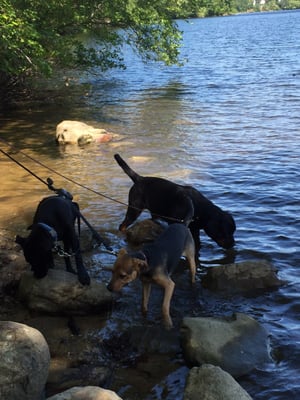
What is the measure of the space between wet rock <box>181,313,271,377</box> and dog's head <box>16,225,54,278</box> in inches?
74.1

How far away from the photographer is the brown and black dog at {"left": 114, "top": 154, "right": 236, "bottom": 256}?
7.79m

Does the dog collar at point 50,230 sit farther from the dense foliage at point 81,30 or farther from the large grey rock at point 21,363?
the dense foliage at point 81,30

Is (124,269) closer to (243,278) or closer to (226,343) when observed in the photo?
(226,343)

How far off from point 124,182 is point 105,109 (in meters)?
10.5

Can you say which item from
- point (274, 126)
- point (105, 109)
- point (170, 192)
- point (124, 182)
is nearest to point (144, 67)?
point (105, 109)

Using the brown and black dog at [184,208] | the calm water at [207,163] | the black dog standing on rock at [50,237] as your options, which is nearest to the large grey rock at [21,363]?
the calm water at [207,163]

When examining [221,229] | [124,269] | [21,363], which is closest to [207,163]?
[221,229]

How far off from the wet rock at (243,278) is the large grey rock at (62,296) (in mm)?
1538

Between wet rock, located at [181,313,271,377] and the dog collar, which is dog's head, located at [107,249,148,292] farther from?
the dog collar

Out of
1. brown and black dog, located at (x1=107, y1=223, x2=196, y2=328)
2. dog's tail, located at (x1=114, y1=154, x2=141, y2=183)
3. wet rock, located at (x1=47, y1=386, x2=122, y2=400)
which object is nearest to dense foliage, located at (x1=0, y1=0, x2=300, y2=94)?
dog's tail, located at (x1=114, y1=154, x2=141, y2=183)

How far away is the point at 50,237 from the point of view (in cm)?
604

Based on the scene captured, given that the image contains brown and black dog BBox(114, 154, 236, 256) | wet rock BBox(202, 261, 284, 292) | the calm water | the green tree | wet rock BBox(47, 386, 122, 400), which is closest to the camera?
wet rock BBox(47, 386, 122, 400)

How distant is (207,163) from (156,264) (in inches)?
289

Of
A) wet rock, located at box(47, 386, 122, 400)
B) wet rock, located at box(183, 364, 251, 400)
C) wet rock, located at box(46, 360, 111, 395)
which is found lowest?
wet rock, located at box(46, 360, 111, 395)
